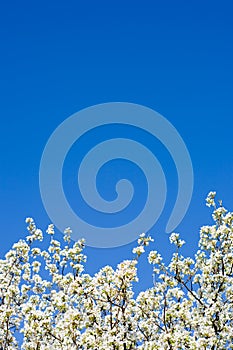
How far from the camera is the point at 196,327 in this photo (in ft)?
35.0

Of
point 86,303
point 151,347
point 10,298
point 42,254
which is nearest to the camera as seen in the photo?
point 151,347

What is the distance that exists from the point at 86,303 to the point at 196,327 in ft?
6.47

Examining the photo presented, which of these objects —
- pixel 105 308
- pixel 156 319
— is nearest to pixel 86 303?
pixel 105 308

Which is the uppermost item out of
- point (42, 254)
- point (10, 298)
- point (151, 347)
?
point (42, 254)

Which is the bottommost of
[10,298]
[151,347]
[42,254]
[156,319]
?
[151,347]

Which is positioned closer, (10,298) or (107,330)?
(107,330)

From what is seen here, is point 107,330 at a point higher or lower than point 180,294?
lower

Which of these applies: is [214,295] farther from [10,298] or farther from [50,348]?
[10,298]

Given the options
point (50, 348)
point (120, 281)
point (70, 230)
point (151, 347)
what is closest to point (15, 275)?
point (70, 230)

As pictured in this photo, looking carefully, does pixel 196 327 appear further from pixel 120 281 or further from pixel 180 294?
pixel 120 281

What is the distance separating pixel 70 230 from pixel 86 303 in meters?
2.07

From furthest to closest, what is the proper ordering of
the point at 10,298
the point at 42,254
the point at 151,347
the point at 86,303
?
the point at 42,254 < the point at 10,298 < the point at 86,303 < the point at 151,347

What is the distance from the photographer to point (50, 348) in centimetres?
1052

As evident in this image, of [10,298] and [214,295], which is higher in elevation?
[10,298]
